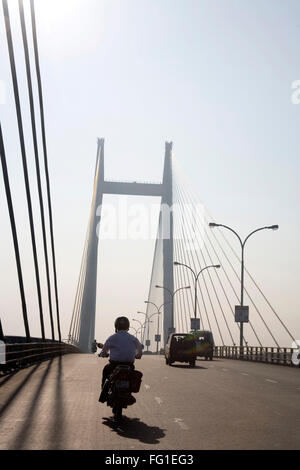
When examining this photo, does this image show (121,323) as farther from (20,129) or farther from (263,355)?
(263,355)

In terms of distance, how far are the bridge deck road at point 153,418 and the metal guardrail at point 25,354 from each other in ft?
9.63

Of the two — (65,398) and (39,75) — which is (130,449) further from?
(39,75)

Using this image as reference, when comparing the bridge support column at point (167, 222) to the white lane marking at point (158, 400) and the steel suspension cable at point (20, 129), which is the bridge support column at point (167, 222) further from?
the white lane marking at point (158, 400)

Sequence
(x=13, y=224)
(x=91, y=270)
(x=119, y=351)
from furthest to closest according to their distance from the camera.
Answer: (x=91, y=270) → (x=13, y=224) → (x=119, y=351)

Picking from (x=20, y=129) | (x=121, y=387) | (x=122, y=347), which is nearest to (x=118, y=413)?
(x=121, y=387)

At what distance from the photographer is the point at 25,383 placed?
56.1ft

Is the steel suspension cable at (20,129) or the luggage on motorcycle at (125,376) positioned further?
the steel suspension cable at (20,129)

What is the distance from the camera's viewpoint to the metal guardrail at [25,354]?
20584 millimetres

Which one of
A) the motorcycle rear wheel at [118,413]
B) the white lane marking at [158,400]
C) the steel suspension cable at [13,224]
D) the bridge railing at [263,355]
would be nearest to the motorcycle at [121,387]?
the motorcycle rear wheel at [118,413]

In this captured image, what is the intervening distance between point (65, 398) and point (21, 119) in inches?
403

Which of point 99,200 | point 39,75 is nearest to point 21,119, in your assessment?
point 39,75

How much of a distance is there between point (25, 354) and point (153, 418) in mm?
15144

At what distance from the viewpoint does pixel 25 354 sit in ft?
83.0
